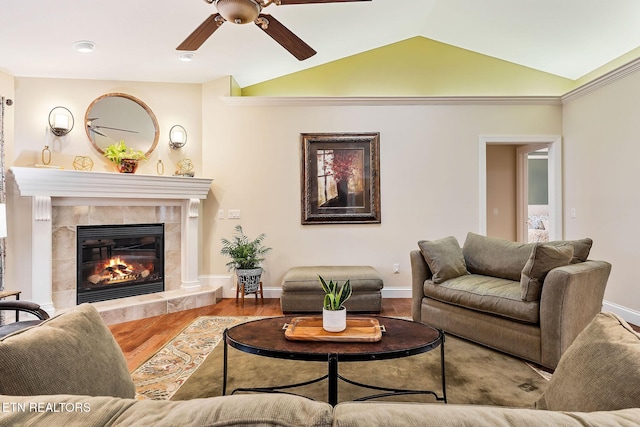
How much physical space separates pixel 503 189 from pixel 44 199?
6.60m

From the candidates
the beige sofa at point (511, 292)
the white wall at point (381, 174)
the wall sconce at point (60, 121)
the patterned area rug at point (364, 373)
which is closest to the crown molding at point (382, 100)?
the white wall at point (381, 174)

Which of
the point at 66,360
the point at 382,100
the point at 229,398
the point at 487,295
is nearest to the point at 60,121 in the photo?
the point at 382,100

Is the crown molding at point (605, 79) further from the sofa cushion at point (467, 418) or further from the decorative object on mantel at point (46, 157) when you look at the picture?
the decorative object on mantel at point (46, 157)

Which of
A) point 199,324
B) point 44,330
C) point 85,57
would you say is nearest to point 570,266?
point 44,330

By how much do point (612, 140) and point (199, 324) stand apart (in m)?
4.76

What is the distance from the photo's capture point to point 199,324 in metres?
3.56

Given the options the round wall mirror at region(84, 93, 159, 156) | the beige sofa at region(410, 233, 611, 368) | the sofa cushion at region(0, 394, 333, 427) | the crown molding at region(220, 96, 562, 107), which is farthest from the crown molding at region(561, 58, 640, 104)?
the round wall mirror at region(84, 93, 159, 156)

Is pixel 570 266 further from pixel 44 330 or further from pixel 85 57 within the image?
pixel 85 57

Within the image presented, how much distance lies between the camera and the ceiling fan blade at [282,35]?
2.33 meters

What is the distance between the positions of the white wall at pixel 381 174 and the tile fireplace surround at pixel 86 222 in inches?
14.6

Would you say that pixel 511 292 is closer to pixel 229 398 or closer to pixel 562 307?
pixel 562 307

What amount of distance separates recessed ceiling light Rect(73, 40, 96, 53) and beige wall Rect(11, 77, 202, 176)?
749 millimetres

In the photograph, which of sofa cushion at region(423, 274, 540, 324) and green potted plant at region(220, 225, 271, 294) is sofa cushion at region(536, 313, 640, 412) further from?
green potted plant at region(220, 225, 271, 294)

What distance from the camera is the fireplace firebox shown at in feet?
13.0
